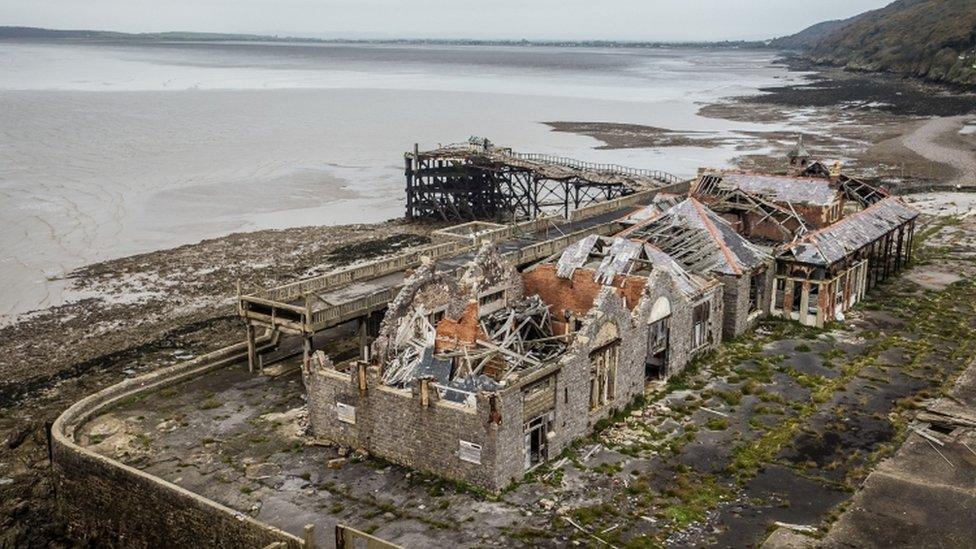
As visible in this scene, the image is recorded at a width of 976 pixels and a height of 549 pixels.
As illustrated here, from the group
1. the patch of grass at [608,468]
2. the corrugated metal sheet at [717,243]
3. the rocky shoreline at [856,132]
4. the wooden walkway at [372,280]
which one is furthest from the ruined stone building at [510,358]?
the rocky shoreline at [856,132]

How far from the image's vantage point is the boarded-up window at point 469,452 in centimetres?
2295

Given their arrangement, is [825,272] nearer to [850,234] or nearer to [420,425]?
[850,234]

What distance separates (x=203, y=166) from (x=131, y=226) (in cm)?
2848

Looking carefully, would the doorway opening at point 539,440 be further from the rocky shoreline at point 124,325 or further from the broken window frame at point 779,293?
the broken window frame at point 779,293

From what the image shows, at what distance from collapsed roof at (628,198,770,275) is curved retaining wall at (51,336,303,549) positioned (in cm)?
2060

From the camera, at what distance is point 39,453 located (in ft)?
95.2

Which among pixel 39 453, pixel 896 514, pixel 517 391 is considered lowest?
pixel 39 453

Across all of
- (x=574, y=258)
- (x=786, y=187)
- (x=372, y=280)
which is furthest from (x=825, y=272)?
(x=372, y=280)

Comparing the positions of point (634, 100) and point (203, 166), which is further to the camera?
point (634, 100)

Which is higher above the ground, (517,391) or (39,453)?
(517,391)

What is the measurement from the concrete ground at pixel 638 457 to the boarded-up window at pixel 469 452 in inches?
32.3

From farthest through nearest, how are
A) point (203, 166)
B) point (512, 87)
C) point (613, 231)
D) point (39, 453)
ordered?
point (512, 87) < point (203, 166) < point (613, 231) < point (39, 453)

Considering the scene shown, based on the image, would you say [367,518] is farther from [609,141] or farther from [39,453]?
[609,141]

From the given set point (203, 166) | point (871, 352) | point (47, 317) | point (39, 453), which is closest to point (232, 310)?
point (47, 317)
